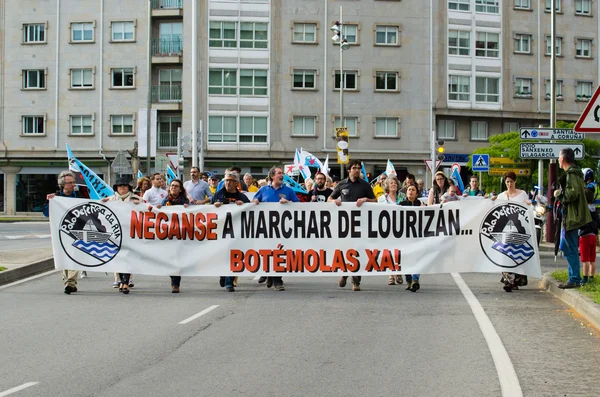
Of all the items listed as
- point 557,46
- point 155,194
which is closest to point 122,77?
point 557,46

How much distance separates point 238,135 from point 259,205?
38444mm

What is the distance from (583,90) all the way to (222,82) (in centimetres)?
2512

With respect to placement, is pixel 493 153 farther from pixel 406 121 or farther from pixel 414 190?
pixel 414 190

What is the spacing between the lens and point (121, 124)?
52.5 m

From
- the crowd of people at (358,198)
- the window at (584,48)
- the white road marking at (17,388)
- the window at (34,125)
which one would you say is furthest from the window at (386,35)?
the white road marking at (17,388)

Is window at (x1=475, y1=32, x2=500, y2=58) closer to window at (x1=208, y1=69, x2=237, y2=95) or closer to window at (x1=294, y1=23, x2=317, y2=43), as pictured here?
window at (x1=294, y1=23, x2=317, y2=43)

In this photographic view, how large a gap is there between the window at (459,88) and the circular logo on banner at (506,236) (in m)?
41.2

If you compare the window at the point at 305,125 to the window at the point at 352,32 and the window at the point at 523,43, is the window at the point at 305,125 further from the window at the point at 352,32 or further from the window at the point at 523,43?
the window at the point at 523,43

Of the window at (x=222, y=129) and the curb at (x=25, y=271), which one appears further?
the window at (x=222, y=129)

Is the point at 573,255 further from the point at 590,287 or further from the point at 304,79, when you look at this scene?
the point at 304,79

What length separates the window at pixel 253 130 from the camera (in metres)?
51.9

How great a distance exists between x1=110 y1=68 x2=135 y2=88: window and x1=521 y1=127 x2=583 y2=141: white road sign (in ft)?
121

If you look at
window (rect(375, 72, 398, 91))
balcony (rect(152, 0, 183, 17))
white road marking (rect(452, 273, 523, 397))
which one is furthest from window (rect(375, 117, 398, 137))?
white road marking (rect(452, 273, 523, 397))

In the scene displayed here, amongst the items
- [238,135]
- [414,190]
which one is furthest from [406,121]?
[414,190]
